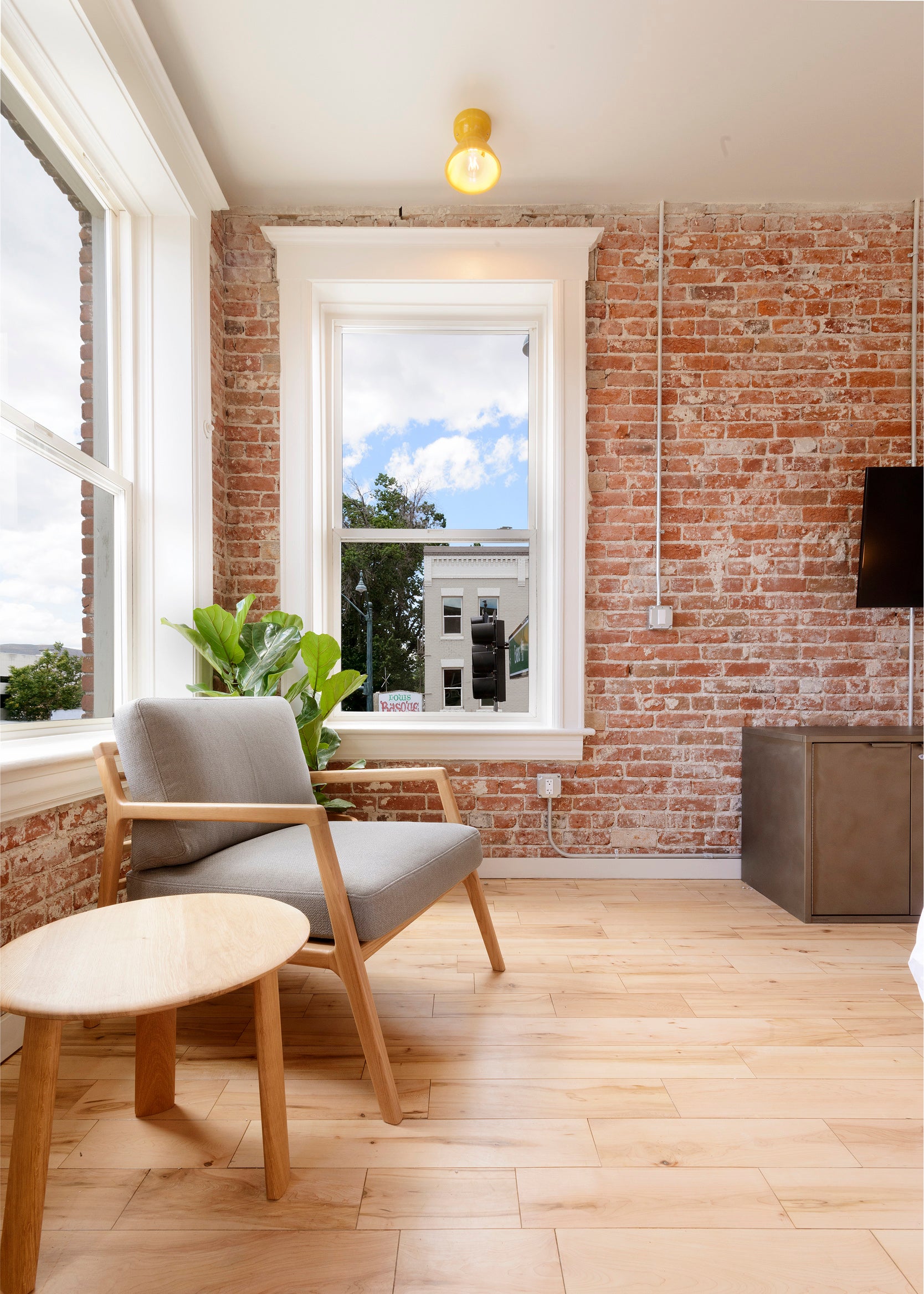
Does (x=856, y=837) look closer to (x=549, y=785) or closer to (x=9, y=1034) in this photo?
(x=549, y=785)

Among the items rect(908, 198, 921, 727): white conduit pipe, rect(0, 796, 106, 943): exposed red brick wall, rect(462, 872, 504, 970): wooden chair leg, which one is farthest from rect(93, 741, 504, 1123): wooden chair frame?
rect(908, 198, 921, 727): white conduit pipe

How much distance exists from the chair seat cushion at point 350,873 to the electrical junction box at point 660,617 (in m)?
1.49

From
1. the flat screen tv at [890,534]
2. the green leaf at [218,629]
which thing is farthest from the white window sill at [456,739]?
the flat screen tv at [890,534]

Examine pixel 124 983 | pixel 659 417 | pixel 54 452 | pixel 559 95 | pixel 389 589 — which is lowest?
pixel 124 983

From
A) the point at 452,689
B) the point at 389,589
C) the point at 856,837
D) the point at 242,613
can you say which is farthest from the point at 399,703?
the point at 856,837

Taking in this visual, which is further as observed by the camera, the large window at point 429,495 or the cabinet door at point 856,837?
the large window at point 429,495

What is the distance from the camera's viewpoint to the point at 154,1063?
57.1 inches

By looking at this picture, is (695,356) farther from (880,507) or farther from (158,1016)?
(158,1016)

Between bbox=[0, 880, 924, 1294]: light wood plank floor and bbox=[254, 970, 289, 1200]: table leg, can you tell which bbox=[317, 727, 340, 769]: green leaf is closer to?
bbox=[0, 880, 924, 1294]: light wood plank floor

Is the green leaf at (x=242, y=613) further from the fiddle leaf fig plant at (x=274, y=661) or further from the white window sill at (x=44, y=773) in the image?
the white window sill at (x=44, y=773)

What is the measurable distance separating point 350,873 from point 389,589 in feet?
6.20

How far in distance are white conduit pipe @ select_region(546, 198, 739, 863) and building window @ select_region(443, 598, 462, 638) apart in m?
0.85

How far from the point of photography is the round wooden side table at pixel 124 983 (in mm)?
979

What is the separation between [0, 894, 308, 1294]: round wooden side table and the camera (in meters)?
0.98
